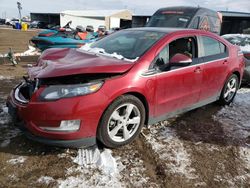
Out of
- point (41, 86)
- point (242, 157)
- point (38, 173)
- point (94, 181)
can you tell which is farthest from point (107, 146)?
point (242, 157)

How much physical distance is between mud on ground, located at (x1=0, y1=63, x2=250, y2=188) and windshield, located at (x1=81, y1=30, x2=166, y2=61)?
117 centimetres

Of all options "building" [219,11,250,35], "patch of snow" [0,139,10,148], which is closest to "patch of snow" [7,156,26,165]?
"patch of snow" [0,139,10,148]

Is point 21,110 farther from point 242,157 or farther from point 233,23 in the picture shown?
point 233,23

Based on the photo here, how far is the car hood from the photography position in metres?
2.93

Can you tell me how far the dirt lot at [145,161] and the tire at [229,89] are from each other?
97 cm

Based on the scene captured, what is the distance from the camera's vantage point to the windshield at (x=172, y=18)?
30.4 ft

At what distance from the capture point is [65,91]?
2.83 m

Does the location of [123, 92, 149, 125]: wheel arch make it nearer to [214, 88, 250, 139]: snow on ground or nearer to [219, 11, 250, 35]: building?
[214, 88, 250, 139]: snow on ground

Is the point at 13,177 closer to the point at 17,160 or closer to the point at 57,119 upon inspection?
the point at 17,160

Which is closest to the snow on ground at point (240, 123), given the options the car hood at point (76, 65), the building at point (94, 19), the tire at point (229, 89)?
the tire at point (229, 89)

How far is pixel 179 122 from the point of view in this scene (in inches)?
169

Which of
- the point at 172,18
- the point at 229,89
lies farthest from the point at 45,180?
the point at 172,18

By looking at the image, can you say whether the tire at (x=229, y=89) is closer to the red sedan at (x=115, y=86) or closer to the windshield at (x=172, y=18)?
the red sedan at (x=115, y=86)

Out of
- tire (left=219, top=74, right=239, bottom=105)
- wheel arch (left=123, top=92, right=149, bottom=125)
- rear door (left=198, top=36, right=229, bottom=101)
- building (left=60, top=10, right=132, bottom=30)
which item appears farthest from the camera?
building (left=60, top=10, right=132, bottom=30)
